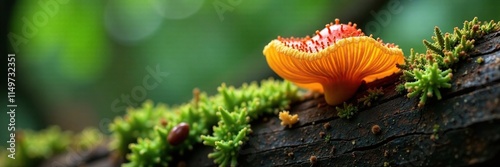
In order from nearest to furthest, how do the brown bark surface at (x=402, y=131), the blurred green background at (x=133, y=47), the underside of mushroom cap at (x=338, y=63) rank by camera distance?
the brown bark surface at (x=402, y=131) < the underside of mushroom cap at (x=338, y=63) < the blurred green background at (x=133, y=47)

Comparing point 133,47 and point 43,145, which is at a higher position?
point 133,47

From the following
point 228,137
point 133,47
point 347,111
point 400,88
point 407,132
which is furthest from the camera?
point 133,47

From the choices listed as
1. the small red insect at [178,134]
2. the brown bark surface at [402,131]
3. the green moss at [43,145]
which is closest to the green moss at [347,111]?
the brown bark surface at [402,131]

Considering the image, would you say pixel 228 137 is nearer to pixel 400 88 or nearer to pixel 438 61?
pixel 400 88

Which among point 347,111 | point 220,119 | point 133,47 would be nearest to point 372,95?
point 347,111

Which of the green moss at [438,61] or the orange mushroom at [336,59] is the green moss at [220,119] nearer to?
the orange mushroom at [336,59]

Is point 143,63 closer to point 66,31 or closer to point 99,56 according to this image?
point 99,56

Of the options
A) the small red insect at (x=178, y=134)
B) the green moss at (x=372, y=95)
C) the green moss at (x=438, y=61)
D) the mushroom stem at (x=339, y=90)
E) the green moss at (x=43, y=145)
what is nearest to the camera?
the green moss at (x=438, y=61)
